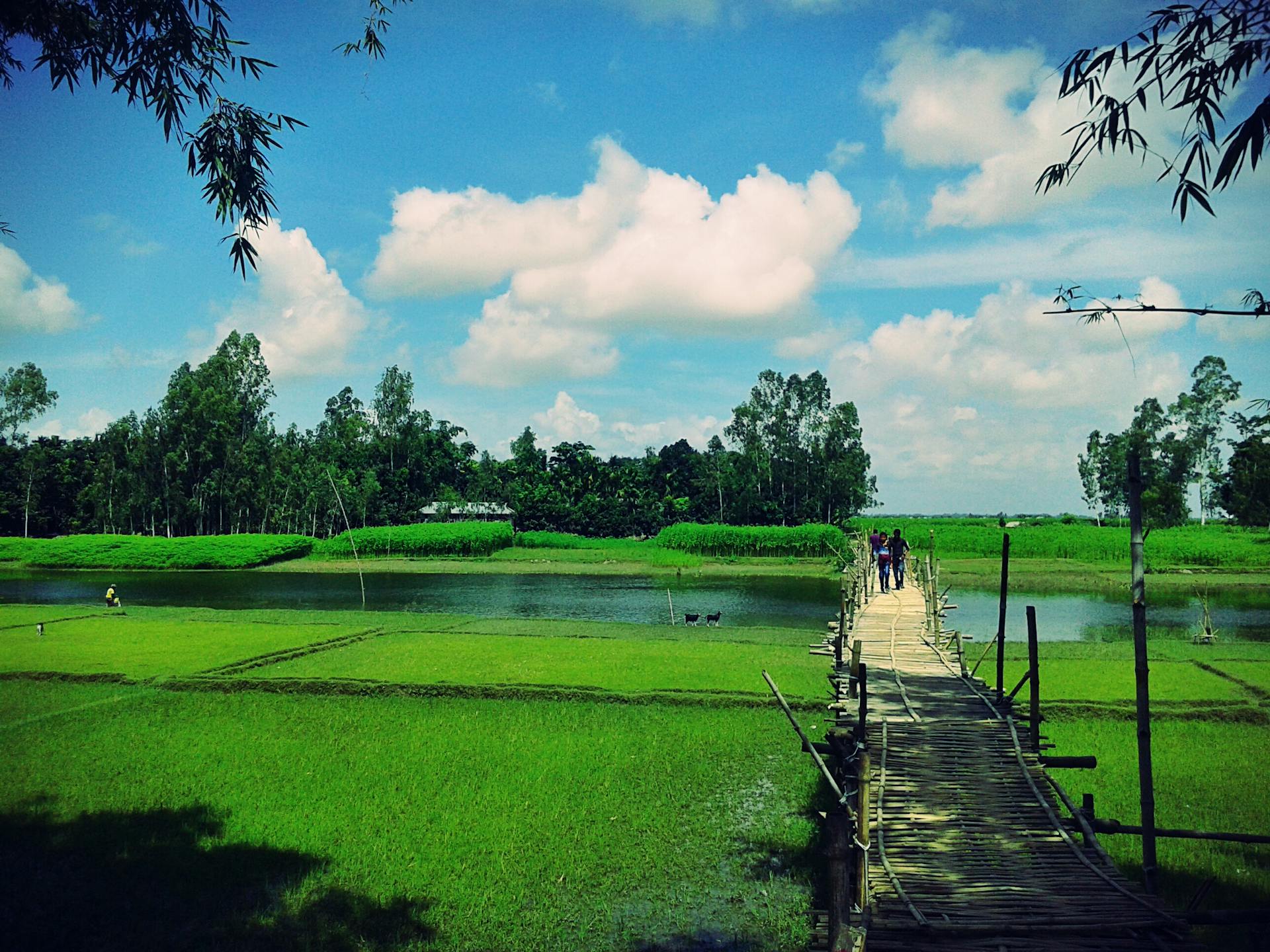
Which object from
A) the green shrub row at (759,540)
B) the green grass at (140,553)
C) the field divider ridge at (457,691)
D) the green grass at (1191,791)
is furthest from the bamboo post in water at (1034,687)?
the green grass at (140,553)

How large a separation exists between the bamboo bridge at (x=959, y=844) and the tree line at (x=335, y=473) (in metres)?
49.4

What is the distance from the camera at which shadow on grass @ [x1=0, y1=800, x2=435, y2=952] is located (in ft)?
21.3

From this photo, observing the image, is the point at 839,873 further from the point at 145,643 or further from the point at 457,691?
the point at 145,643

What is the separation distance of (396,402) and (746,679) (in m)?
54.9

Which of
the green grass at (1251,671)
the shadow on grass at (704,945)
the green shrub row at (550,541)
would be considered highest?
the green shrub row at (550,541)

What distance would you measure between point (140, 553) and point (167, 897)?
4968 centimetres

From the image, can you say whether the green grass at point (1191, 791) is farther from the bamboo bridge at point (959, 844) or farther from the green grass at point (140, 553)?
the green grass at point (140, 553)

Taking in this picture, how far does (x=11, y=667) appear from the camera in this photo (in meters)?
16.4

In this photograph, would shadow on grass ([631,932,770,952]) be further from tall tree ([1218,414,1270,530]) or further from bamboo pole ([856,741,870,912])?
tall tree ([1218,414,1270,530])


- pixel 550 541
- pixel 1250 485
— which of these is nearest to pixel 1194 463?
pixel 1250 485

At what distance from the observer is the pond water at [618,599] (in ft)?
81.8

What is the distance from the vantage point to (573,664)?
1727 centimetres

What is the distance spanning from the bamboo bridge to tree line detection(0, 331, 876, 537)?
4942 centimetres

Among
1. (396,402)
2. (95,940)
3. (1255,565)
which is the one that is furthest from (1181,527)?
(95,940)
